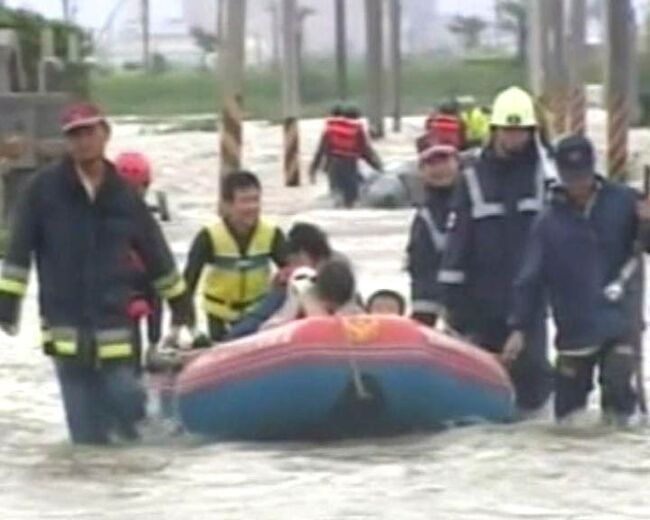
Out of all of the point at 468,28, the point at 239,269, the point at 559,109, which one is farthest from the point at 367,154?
the point at 468,28

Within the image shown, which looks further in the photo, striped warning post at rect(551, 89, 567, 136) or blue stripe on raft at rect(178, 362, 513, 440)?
striped warning post at rect(551, 89, 567, 136)

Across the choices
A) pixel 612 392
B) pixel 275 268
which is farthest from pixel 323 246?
pixel 612 392

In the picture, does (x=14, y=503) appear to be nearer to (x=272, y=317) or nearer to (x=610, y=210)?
(x=272, y=317)

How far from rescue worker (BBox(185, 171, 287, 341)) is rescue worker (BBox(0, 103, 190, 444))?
1450mm

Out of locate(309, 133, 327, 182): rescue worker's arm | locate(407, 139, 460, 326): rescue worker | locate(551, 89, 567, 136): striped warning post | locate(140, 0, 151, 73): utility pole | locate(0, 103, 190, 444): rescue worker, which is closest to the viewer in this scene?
locate(0, 103, 190, 444): rescue worker

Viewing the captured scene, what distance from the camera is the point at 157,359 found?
14.0m

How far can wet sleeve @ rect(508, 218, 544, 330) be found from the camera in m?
13.1

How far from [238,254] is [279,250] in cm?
22

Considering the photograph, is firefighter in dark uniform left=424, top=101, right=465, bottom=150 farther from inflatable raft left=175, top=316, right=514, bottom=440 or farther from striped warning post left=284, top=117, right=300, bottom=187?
inflatable raft left=175, top=316, right=514, bottom=440

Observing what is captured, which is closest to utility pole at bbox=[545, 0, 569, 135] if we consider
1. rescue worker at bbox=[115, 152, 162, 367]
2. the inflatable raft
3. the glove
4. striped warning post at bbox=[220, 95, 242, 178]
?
striped warning post at bbox=[220, 95, 242, 178]

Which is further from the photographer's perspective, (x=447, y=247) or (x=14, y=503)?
(x=447, y=247)

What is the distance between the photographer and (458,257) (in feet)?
45.8

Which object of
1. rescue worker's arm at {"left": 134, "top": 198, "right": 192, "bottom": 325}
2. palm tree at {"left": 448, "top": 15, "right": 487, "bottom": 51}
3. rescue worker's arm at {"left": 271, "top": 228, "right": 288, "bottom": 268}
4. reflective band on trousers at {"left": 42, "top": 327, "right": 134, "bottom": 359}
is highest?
rescue worker's arm at {"left": 134, "top": 198, "right": 192, "bottom": 325}

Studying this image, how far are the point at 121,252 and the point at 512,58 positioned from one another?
9592 cm
